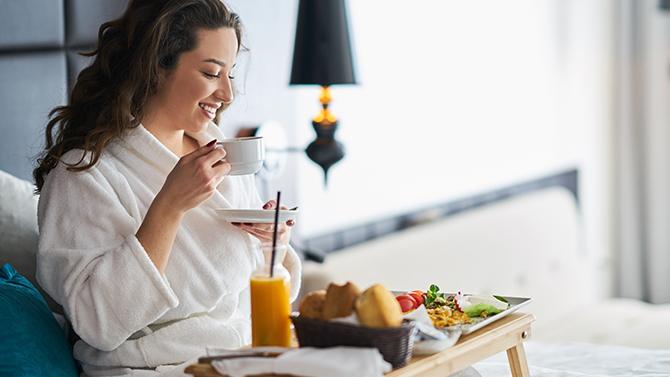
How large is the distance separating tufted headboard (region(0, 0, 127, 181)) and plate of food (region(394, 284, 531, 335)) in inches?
35.3

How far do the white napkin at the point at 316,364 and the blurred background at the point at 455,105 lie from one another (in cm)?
101

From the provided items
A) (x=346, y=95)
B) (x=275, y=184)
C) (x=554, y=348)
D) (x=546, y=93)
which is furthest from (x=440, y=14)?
(x=554, y=348)

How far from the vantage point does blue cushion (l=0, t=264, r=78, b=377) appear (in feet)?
5.84

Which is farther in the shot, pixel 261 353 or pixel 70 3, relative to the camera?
pixel 70 3

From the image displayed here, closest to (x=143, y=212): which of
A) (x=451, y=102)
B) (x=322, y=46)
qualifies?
(x=322, y=46)

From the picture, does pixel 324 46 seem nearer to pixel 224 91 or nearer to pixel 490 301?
pixel 224 91

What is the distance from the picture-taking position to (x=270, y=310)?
1.62m

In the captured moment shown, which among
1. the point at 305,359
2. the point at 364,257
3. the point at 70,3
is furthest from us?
the point at 364,257

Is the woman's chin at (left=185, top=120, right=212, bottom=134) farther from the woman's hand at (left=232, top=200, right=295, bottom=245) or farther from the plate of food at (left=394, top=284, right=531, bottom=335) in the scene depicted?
the plate of food at (left=394, top=284, right=531, bottom=335)

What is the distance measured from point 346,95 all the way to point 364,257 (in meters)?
0.62

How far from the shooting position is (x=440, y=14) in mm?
4211

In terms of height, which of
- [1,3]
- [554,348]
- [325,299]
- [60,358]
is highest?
[1,3]

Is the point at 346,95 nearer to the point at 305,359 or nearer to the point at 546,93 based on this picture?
the point at 546,93

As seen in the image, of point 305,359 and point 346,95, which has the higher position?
point 346,95
